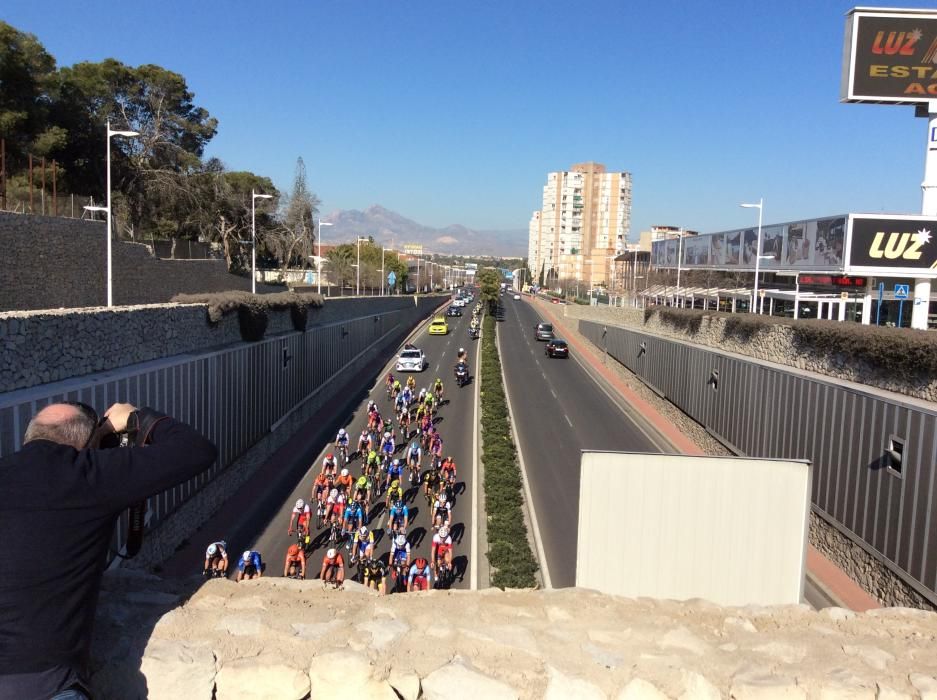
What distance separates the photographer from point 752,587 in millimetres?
8258

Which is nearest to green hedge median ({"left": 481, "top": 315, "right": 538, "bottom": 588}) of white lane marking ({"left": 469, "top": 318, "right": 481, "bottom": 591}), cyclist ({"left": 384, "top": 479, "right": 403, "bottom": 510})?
white lane marking ({"left": 469, "top": 318, "right": 481, "bottom": 591})

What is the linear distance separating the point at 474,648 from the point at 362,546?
451 inches

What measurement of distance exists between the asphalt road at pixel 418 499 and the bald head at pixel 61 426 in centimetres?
1251

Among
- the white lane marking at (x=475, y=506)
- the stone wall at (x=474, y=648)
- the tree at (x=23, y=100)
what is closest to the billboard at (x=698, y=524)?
the stone wall at (x=474, y=648)

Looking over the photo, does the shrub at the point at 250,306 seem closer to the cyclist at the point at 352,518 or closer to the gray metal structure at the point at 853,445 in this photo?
the cyclist at the point at 352,518

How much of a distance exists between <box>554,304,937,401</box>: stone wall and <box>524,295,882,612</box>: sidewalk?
3534 millimetres

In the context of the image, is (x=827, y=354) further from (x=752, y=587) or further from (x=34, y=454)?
(x=34, y=454)

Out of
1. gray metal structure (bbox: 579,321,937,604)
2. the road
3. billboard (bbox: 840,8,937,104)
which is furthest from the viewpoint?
billboard (bbox: 840,8,937,104)

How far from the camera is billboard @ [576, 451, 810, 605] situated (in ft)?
26.7

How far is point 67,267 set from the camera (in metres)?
21.0

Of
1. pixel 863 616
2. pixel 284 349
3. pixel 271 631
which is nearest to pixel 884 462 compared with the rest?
→ pixel 863 616

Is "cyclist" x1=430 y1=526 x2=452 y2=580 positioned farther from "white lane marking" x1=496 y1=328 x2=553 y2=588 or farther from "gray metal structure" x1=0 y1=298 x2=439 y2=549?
"gray metal structure" x1=0 y1=298 x2=439 y2=549

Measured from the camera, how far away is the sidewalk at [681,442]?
1374 centimetres

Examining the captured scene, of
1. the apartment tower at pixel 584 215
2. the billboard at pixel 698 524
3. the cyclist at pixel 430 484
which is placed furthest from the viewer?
the apartment tower at pixel 584 215
